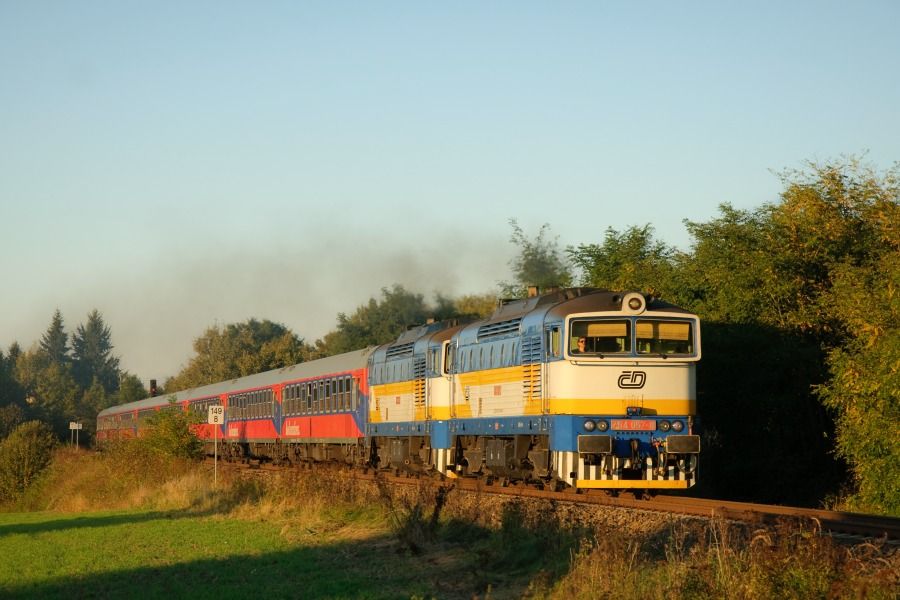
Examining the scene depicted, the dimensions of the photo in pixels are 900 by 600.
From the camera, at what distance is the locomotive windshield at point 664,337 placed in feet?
66.5

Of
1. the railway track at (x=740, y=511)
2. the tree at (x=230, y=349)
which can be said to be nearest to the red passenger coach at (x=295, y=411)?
the railway track at (x=740, y=511)

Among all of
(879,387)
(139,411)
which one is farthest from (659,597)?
(139,411)

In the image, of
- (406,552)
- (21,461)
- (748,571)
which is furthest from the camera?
(21,461)

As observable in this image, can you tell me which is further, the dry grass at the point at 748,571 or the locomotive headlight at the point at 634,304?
the locomotive headlight at the point at 634,304

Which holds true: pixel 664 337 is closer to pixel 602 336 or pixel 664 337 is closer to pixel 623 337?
pixel 623 337

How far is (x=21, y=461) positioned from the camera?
5069 cm

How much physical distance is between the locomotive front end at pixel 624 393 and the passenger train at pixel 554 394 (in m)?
0.02

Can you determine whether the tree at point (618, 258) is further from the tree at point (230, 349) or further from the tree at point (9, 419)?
the tree at point (230, 349)

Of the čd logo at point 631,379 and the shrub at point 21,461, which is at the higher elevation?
the čd logo at point 631,379

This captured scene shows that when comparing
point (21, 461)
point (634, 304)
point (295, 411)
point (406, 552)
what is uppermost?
point (634, 304)

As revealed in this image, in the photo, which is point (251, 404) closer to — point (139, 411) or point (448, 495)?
point (139, 411)

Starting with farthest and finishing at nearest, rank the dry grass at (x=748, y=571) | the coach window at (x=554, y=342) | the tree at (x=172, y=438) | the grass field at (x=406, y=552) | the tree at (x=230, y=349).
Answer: the tree at (x=230, y=349)
the tree at (x=172, y=438)
the coach window at (x=554, y=342)
the grass field at (x=406, y=552)
the dry grass at (x=748, y=571)

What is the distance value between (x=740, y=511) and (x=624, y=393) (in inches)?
163

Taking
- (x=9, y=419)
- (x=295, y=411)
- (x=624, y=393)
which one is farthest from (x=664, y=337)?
(x=9, y=419)
